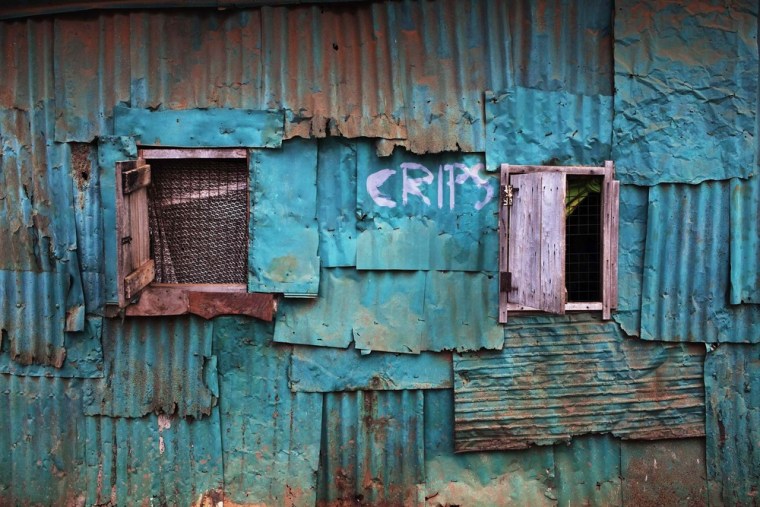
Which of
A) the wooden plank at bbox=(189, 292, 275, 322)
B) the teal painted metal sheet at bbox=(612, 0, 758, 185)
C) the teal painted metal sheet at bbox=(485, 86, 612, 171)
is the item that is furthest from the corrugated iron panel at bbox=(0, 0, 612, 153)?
the wooden plank at bbox=(189, 292, 275, 322)

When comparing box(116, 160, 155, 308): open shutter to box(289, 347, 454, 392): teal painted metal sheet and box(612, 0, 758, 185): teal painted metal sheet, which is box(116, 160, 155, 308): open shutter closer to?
box(289, 347, 454, 392): teal painted metal sheet

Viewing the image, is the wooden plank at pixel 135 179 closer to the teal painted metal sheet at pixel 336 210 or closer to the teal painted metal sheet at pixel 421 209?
the teal painted metal sheet at pixel 336 210

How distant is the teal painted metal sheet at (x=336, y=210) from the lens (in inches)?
225

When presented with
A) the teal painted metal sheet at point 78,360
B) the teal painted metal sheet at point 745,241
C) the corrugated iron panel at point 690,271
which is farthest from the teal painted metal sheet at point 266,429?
the teal painted metal sheet at point 745,241

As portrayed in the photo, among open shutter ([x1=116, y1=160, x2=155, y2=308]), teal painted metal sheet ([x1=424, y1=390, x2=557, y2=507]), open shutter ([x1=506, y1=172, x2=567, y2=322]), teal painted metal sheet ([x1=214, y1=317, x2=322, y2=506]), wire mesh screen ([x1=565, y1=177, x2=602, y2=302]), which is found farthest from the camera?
wire mesh screen ([x1=565, y1=177, x2=602, y2=302])

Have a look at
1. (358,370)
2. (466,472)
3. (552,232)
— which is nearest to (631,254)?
(552,232)

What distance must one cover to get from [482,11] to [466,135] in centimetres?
93

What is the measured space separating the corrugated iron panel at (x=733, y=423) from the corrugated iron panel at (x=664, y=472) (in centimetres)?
10

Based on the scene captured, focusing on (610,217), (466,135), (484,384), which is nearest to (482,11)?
(466,135)

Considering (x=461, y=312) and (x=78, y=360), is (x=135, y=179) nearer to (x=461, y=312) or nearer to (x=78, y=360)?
(x=78, y=360)

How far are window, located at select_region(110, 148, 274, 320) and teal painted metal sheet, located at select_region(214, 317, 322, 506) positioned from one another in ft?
1.35

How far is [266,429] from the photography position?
5.89m

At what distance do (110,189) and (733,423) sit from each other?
510 cm

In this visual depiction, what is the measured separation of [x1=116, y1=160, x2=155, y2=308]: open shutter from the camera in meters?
5.14
